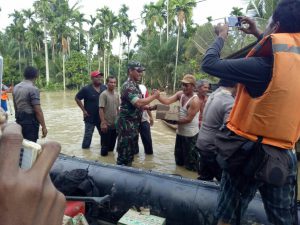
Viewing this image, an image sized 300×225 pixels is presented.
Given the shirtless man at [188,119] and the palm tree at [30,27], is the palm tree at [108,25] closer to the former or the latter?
the palm tree at [30,27]

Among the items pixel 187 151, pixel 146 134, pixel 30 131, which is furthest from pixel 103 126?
pixel 187 151

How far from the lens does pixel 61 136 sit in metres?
8.73

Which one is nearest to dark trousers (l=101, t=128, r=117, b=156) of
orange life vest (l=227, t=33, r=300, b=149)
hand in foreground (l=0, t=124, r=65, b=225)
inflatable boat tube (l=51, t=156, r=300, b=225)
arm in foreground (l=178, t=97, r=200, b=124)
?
arm in foreground (l=178, t=97, r=200, b=124)

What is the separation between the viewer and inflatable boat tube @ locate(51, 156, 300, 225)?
8.60 ft

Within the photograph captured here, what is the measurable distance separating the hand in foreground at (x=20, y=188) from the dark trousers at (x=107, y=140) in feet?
18.9

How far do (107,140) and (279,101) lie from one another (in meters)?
5.04

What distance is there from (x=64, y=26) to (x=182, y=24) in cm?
1562

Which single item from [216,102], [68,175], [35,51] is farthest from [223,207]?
[35,51]

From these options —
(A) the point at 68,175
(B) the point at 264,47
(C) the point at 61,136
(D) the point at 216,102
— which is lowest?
(C) the point at 61,136

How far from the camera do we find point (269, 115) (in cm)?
172

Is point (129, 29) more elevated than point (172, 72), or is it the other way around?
point (129, 29)

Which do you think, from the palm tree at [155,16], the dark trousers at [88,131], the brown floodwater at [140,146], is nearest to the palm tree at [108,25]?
the palm tree at [155,16]

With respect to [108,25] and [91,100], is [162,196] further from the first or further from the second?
[108,25]

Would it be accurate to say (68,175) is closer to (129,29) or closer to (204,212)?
(204,212)
